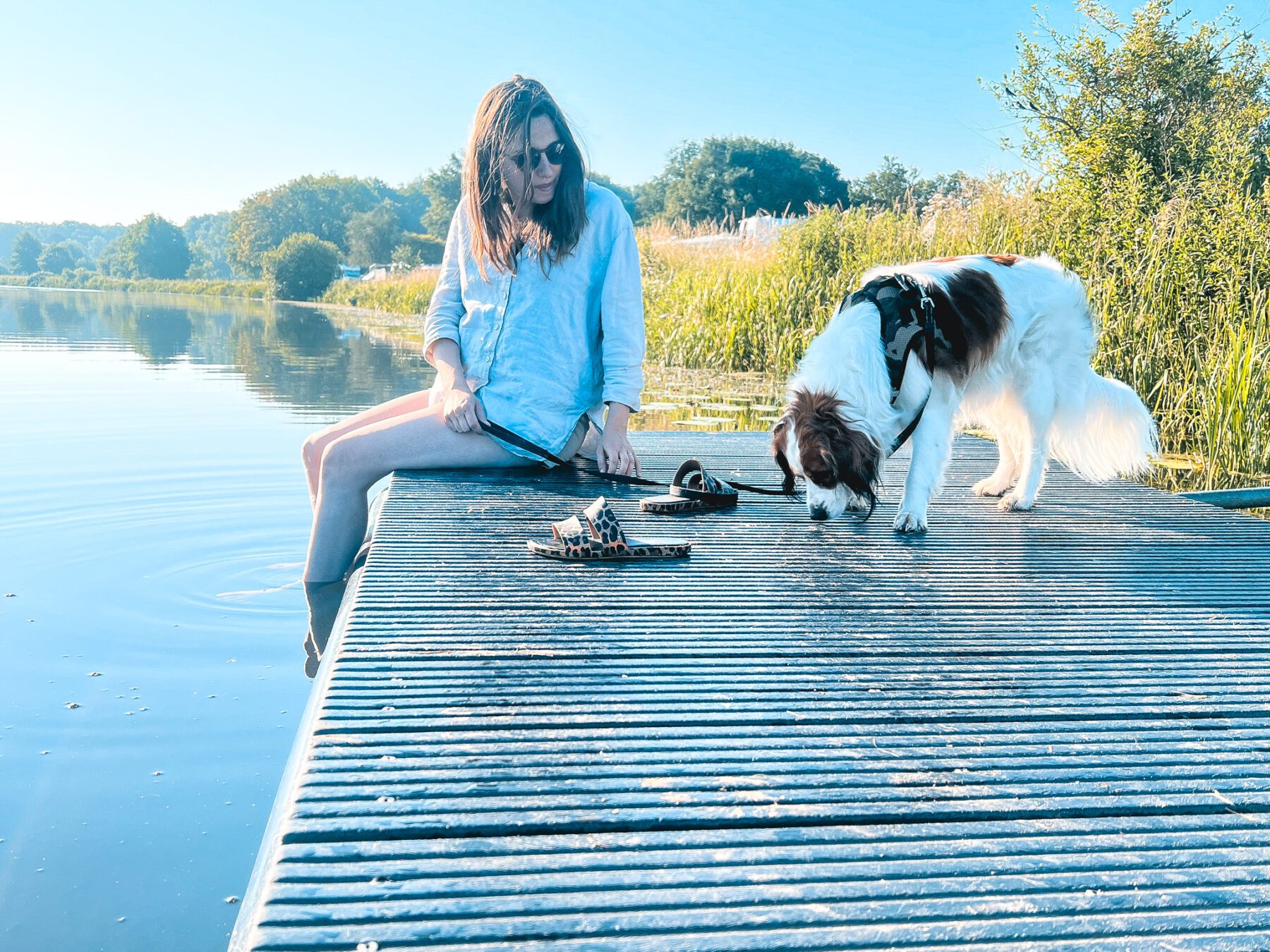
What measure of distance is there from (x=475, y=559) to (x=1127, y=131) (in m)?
11.1

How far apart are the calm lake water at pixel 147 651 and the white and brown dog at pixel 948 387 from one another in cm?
201

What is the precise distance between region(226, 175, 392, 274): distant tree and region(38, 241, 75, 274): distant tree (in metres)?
17.9

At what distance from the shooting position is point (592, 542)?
2.90m

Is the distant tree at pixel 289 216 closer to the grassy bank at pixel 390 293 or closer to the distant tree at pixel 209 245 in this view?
the distant tree at pixel 209 245

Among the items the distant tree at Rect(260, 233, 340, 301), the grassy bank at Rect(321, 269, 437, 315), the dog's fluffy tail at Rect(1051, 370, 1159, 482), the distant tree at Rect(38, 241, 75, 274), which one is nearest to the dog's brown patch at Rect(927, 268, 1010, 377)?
the dog's fluffy tail at Rect(1051, 370, 1159, 482)

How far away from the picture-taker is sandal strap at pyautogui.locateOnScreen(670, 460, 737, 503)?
12.5 feet

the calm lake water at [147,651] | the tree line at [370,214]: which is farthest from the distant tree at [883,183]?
the calm lake water at [147,651]

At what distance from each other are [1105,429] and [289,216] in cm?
9954

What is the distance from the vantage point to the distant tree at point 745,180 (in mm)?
60750

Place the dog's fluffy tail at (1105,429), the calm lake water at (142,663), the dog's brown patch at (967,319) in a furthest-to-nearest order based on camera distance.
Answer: the dog's fluffy tail at (1105,429) < the dog's brown patch at (967,319) < the calm lake water at (142,663)

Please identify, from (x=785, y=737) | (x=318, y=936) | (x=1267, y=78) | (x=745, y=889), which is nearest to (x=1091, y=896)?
(x=745, y=889)

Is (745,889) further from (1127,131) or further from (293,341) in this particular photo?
(293,341)

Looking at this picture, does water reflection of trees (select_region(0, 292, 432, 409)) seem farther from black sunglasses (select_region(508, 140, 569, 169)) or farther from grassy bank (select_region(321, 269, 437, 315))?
black sunglasses (select_region(508, 140, 569, 169))

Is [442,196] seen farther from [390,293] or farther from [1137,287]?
[1137,287]
